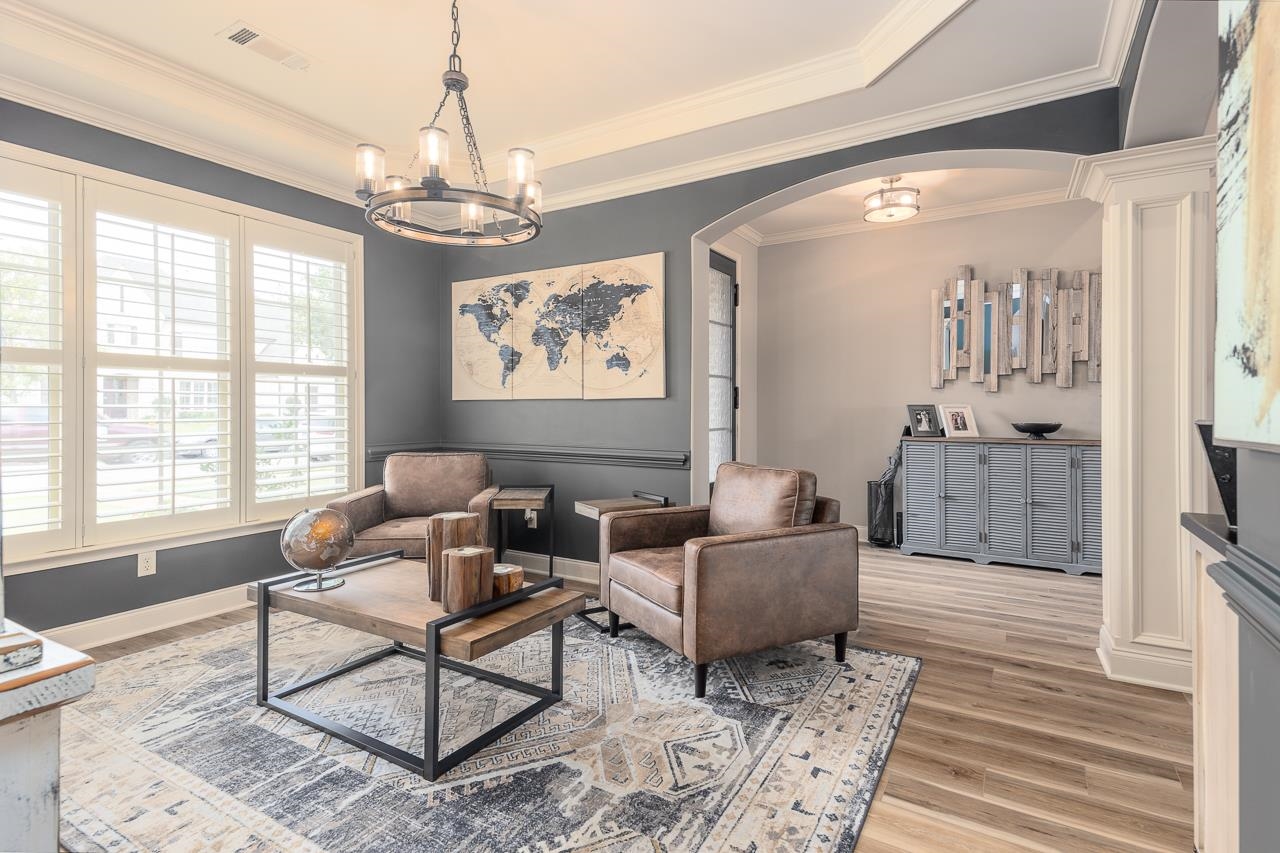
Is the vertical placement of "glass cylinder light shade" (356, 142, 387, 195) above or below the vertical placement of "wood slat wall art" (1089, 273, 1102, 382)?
above

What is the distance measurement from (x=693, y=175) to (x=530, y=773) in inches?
134

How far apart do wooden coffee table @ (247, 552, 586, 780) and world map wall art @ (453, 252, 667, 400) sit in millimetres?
1980

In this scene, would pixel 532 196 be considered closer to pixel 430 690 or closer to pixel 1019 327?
pixel 430 690

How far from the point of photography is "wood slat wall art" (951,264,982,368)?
5223 mm

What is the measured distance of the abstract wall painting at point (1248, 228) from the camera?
839 mm

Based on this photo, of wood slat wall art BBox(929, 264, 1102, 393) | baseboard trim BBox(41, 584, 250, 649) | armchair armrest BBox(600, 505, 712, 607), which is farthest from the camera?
wood slat wall art BBox(929, 264, 1102, 393)

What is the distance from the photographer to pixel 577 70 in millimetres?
3092

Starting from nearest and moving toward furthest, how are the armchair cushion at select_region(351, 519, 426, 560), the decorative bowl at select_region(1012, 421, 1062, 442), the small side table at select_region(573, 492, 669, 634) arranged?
1. the small side table at select_region(573, 492, 669, 634)
2. the armchair cushion at select_region(351, 519, 426, 560)
3. the decorative bowl at select_region(1012, 421, 1062, 442)

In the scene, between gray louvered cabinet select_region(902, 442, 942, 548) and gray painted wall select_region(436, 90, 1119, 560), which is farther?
gray louvered cabinet select_region(902, 442, 942, 548)

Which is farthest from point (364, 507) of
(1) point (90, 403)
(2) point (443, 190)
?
(2) point (443, 190)

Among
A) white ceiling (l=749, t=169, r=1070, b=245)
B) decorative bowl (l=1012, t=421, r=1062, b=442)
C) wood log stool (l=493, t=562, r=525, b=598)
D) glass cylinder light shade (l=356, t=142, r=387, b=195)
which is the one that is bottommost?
wood log stool (l=493, t=562, r=525, b=598)

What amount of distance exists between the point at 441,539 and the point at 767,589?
4.40ft

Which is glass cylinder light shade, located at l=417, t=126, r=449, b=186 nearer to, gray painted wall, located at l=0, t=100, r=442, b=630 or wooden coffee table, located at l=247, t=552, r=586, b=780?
wooden coffee table, located at l=247, t=552, r=586, b=780

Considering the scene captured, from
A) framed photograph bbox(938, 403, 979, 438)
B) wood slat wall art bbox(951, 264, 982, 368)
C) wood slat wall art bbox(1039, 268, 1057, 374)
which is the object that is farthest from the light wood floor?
wood slat wall art bbox(951, 264, 982, 368)
